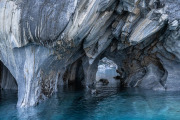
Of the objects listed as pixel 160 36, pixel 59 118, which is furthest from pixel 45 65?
pixel 160 36

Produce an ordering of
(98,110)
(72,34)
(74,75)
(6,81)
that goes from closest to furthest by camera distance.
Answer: (98,110) → (72,34) → (6,81) → (74,75)

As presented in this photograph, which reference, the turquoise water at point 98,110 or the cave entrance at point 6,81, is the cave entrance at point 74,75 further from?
the turquoise water at point 98,110

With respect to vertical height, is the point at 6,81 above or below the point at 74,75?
below

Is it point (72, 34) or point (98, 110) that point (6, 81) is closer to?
point (72, 34)

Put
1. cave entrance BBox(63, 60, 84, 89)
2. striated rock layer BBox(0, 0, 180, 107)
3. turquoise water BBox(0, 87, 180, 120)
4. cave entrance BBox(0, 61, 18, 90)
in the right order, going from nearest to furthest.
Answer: turquoise water BBox(0, 87, 180, 120) < striated rock layer BBox(0, 0, 180, 107) < cave entrance BBox(0, 61, 18, 90) < cave entrance BBox(63, 60, 84, 89)

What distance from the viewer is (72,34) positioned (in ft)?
41.5

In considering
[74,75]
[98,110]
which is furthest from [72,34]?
[74,75]

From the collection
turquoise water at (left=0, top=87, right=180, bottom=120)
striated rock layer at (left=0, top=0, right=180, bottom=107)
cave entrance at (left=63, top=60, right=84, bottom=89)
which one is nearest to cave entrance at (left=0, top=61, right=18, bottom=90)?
turquoise water at (left=0, top=87, right=180, bottom=120)

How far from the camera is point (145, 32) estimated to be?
14.8 metres

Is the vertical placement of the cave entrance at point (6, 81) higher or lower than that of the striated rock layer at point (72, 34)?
lower

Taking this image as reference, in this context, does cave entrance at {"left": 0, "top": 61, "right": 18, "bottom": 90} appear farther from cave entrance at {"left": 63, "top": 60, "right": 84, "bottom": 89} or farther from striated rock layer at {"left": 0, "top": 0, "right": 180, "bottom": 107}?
cave entrance at {"left": 63, "top": 60, "right": 84, "bottom": 89}

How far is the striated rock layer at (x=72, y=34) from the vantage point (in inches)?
460

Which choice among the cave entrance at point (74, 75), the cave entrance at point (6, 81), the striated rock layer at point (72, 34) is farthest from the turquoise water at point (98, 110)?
the cave entrance at point (74, 75)

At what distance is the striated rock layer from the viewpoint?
460 inches
